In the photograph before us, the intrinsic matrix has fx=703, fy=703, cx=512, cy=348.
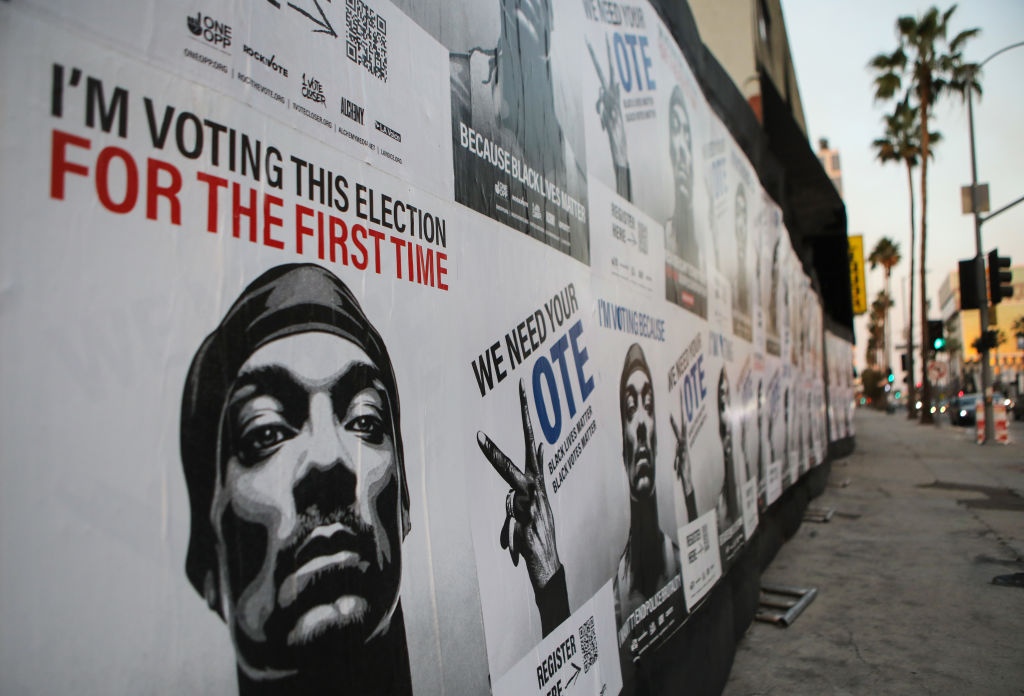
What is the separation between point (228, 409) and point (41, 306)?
346mm

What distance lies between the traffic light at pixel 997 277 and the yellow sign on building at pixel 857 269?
6.59 meters

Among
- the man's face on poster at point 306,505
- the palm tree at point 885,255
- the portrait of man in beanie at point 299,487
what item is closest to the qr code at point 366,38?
the portrait of man in beanie at point 299,487

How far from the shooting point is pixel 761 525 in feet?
21.5

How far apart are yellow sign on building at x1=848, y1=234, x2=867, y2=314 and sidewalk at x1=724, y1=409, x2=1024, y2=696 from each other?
1259 centimetres

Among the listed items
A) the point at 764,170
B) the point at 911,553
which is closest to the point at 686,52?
the point at 764,170

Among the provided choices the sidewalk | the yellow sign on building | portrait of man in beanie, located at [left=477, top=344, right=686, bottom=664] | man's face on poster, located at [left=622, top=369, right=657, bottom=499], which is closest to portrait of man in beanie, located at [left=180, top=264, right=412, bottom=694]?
portrait of man in beanie, located at [left=477, top=344, right=686, bottom=664]

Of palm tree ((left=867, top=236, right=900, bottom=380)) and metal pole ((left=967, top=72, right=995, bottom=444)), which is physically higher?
palm tree ((left=867, top=236, right=900, bottom=380))

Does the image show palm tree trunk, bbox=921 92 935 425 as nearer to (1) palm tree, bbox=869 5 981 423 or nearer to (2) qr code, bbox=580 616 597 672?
(1) palm tree, bbox=869 5 981 423

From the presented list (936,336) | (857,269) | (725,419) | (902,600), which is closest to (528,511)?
(725,419)

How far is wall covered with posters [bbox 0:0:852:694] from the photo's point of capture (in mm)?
980

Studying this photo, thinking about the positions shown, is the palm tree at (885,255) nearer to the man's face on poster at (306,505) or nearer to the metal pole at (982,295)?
the metal pole at (982,295)

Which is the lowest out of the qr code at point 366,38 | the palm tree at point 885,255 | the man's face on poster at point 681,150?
the qr code at point 366,38

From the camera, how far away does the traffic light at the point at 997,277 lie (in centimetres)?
1420

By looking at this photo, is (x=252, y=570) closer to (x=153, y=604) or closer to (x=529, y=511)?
(x=153, y=604)
